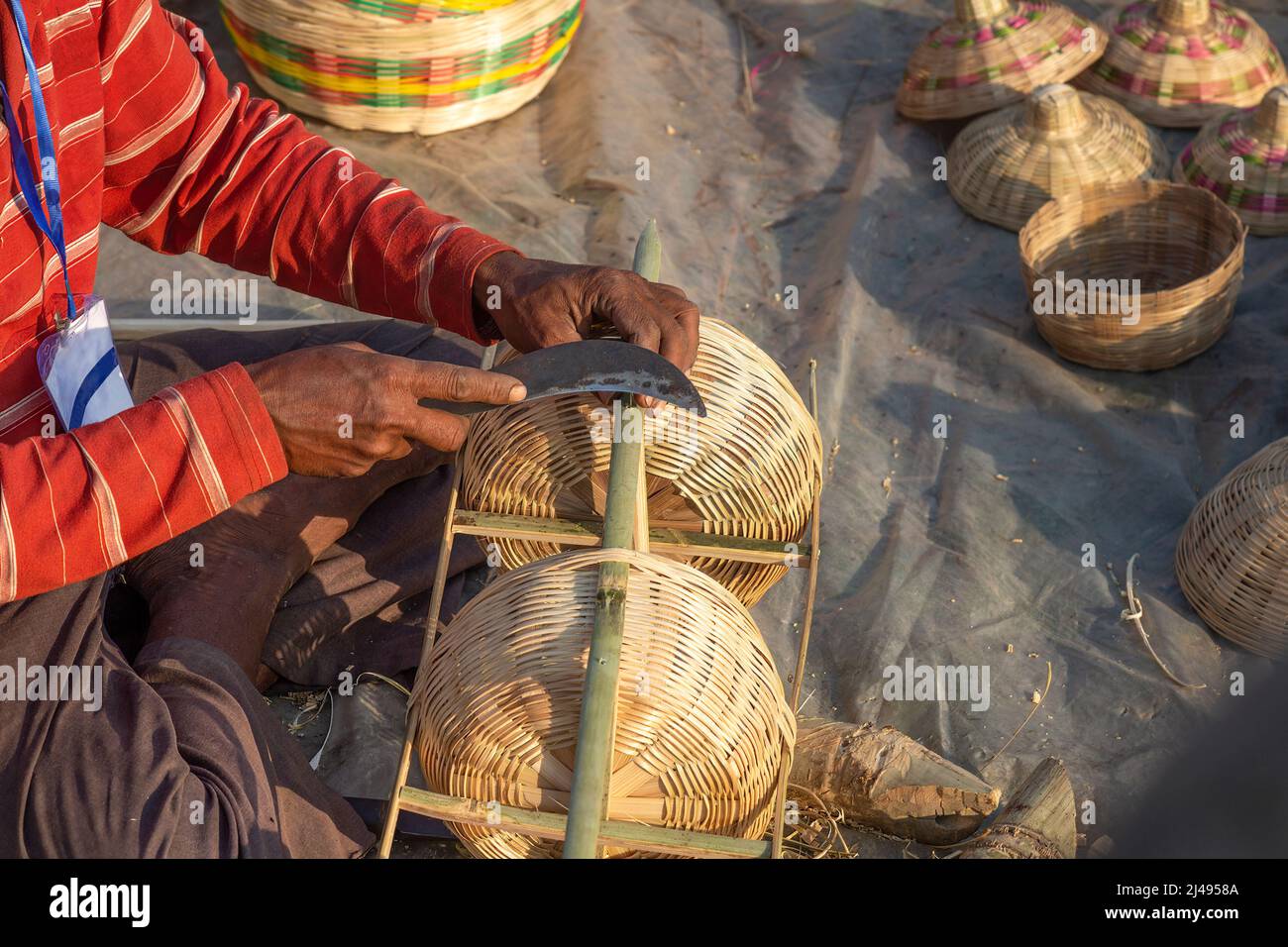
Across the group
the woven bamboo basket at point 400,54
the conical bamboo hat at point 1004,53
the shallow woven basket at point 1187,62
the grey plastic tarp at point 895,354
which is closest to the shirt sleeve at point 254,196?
the grey plastic tarp at point 895,354

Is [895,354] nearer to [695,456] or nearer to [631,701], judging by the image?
[695,456]

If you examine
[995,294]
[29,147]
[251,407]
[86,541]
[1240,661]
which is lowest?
[1240,661]

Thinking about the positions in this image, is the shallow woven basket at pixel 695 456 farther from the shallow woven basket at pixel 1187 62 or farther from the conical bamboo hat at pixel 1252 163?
the shallow woven basket at pixel 1187 62

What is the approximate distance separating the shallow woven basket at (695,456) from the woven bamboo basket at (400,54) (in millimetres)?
2092

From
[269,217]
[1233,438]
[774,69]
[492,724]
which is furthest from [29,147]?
[774,69]

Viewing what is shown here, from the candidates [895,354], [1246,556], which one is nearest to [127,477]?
[1246,556]

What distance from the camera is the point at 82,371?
6.76 feet

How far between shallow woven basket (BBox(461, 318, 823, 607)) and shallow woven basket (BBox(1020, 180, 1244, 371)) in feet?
4.57

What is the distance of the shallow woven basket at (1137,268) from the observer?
10.8 feet

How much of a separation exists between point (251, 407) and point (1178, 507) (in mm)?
2226

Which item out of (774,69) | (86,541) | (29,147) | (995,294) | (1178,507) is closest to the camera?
(86,541)

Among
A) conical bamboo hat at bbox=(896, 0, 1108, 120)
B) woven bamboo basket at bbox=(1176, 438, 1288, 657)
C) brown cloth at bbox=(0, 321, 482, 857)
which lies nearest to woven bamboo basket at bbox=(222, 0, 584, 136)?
conical bamboo hat at bbox=(896, 0, 1108, 120)

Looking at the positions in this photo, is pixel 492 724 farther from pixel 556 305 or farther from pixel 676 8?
pixel 676 8

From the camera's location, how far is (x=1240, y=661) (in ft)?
9.19
